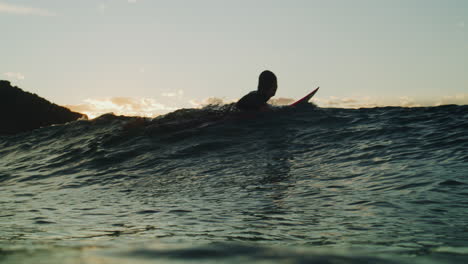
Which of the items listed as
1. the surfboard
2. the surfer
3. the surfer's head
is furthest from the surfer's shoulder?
the surfboard

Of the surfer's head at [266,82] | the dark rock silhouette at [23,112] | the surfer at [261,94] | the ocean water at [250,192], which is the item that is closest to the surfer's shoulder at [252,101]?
the surfer at [261,94]

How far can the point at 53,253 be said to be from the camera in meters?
1.32

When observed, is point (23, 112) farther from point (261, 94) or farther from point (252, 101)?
point (261, 94)

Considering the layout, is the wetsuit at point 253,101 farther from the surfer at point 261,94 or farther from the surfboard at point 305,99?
the surfboard at point 305,99

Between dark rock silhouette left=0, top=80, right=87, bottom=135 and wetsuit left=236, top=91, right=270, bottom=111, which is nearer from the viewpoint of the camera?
wetsuit left=236, top=91, right=270, bottom=111

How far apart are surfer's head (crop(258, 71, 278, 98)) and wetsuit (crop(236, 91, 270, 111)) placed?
0.43 feet

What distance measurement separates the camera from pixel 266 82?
353 inches

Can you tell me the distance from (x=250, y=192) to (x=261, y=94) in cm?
554

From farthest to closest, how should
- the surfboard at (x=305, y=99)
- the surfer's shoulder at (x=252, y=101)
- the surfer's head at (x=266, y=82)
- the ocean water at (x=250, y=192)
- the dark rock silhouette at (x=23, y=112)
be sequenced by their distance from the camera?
the dark rock silhouette at (x=23, y=112), the surfboard at (x=305, y=99), the surfer's shoulder at (x=252, y=101), the surfer's head at (x=266, y=82), the ocean water at (x=250, y=192)

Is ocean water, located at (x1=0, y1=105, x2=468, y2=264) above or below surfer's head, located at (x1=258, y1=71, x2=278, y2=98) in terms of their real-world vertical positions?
below

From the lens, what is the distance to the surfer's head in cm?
898

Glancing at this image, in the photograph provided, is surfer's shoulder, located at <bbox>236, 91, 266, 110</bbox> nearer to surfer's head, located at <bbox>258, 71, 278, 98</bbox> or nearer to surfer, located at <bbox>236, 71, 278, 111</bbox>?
surfer, located at <bbox>236, 71, 278, 111</bbox>

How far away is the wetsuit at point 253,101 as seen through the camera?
9.12 meters

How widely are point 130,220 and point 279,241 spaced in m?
1.29
